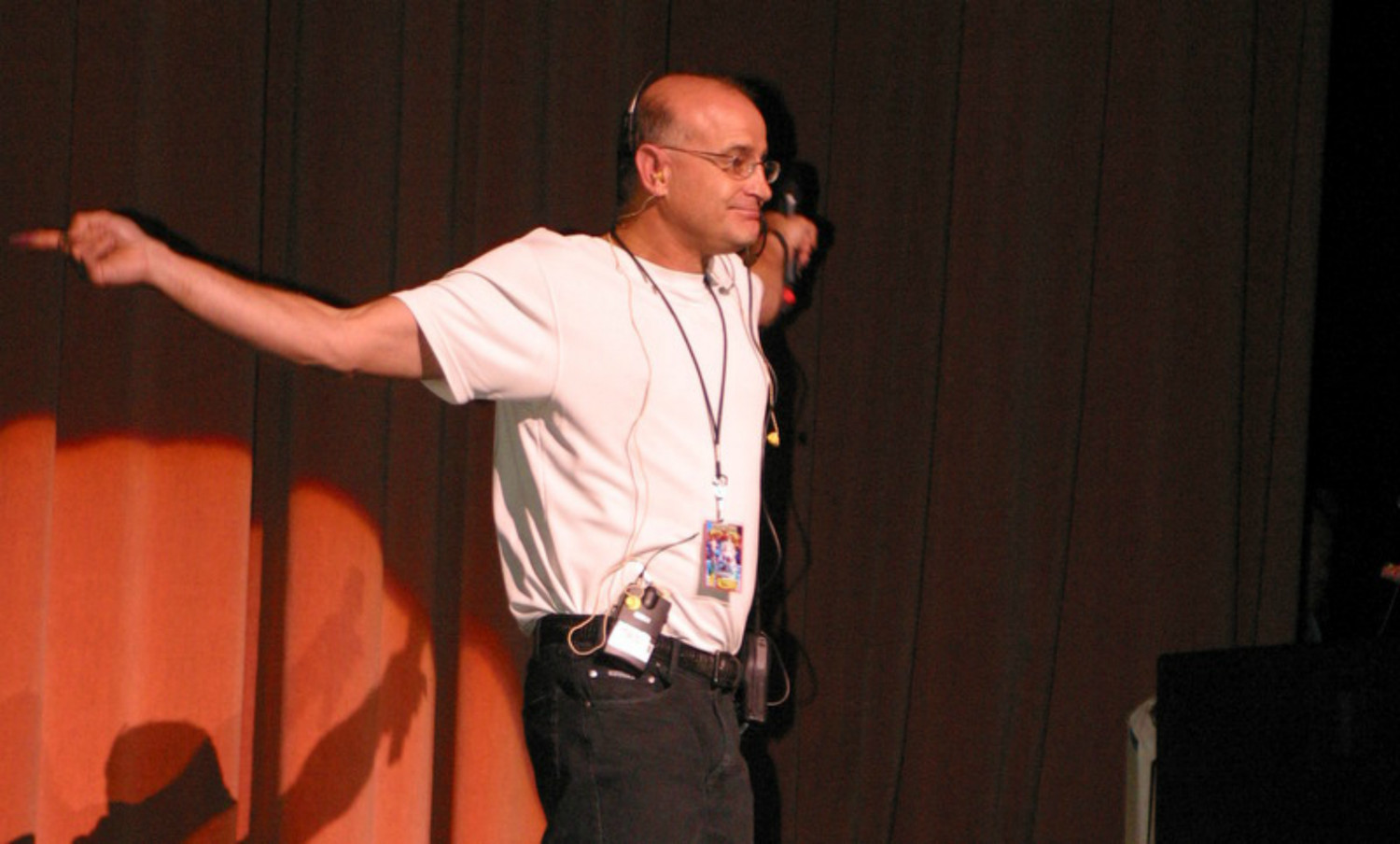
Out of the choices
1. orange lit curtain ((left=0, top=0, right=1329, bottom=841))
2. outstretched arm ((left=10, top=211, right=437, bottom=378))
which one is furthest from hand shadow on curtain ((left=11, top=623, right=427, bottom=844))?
outstretched arm ((left=10, top=211, right=437, bottom=378))

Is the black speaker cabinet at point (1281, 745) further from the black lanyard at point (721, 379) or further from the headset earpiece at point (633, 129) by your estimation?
the headset earpiece at point (633, 129)

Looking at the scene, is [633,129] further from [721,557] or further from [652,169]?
[721,557]

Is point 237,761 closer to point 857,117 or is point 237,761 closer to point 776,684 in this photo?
point 776,684

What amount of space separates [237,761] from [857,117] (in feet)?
6.16

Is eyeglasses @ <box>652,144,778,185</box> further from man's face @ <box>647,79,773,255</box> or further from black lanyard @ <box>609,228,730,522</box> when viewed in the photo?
black lanyard @ <box>609,228,730,522</box>

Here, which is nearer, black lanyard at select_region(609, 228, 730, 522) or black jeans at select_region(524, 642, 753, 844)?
black jeans at select_region(524, 642, 753, 844)

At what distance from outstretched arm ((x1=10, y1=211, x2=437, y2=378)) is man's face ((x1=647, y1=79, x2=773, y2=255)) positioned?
1.79 feet

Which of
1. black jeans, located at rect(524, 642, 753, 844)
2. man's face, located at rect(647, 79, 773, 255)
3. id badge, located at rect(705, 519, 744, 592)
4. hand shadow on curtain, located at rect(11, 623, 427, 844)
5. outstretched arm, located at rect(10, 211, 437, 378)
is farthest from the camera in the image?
hand shadow on curtain, located at rect(11, 623, 427, 844)

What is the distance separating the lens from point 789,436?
3.27 meters

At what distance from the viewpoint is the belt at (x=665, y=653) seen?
74.7 inches

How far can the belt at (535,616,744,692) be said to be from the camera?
1.90 meters

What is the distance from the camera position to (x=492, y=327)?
189 centimetres

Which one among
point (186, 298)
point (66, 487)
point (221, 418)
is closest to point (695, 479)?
point (186, 298)

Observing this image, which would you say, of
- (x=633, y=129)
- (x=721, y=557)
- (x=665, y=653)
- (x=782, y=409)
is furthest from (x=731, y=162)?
(x=782, y=409)
